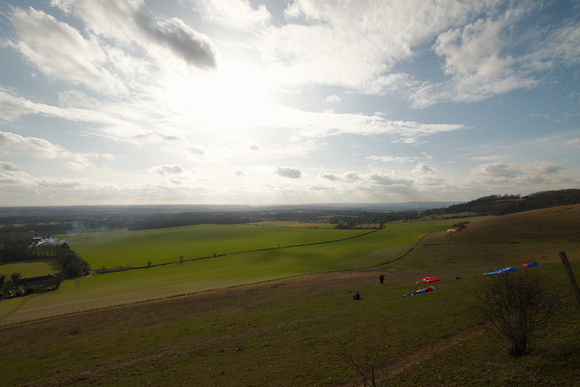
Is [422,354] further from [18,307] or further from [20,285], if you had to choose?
[20,285]

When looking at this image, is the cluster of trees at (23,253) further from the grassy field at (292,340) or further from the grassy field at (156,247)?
the grassy field at (292,340)

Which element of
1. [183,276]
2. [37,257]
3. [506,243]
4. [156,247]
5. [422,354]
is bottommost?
[37,257]

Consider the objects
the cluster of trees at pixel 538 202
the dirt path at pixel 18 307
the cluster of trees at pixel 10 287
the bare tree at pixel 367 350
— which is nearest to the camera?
the bare tree at pixel 367 350

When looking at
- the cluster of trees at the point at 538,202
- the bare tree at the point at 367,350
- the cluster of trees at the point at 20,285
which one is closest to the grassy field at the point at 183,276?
the cluster of trees at the point at 20,285

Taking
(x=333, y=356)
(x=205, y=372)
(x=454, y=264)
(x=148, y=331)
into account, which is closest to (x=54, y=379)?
(x=148, y=331)

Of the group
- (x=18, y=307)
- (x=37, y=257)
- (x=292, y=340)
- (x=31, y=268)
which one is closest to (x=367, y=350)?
(x=292, y=340)

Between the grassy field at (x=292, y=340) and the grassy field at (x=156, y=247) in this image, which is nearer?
the grassy field at (x=292, y=340)
